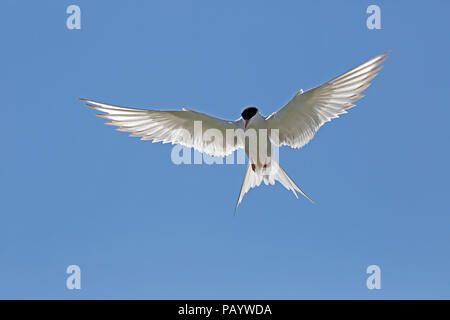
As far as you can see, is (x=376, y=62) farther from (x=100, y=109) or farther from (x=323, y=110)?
(x=100, y=109)

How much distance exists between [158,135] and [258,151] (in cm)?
166

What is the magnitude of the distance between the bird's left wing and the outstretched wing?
79 cm

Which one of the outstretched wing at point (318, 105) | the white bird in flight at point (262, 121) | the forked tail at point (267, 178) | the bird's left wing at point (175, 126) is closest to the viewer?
the outstretched wing at point (318, 105)

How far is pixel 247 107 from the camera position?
7.60 m

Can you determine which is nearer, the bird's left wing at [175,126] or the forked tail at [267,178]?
the bird's left wing at [175,126]

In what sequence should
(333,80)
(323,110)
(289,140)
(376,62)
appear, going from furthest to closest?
1. (289,140)
2. (323,110)
3. (333,80)
4. (376,62)

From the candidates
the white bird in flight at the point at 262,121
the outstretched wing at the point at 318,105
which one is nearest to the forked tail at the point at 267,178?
the white bird in flight at the point at 262,121

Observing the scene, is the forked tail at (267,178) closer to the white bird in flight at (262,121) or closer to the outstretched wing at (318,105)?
the white bird in flight at (262,121)

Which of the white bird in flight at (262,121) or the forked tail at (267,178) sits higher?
the white bird in flight at (262,121)

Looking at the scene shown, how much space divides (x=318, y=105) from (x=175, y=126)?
7.65ft

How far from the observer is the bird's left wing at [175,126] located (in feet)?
24.8
